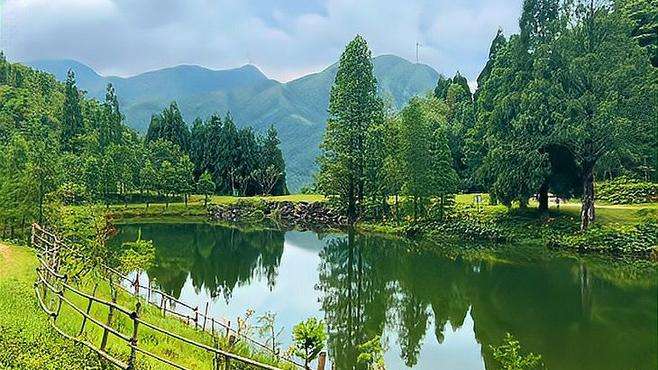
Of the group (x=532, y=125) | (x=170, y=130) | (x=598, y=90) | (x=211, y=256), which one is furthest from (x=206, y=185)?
(x=598, y=90)

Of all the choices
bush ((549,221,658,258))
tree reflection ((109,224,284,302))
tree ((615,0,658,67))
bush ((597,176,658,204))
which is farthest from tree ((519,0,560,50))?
tree reflection ((109,224,284,302))

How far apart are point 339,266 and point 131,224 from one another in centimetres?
2476

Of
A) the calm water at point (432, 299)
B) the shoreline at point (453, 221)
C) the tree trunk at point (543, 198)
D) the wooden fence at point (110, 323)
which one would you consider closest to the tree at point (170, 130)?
the shoreline at point (453, 221)

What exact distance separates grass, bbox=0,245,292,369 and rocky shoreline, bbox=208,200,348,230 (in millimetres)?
29920

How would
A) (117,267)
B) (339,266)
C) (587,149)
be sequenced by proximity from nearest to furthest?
(117,267) → (339,266) → (587,149)

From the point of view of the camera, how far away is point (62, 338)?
10.2 meters

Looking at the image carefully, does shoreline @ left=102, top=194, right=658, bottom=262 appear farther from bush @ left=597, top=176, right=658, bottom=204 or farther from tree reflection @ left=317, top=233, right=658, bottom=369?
tree reflection @ left=317, top=233, right=658, bottom=369

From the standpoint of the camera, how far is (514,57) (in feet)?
108

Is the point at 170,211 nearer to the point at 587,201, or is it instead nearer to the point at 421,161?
the point at 421,161

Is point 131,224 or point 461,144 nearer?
point 131,224

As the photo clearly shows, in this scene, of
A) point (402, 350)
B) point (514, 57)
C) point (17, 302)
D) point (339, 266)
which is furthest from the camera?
point (514, 57)

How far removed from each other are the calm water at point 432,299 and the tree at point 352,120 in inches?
466

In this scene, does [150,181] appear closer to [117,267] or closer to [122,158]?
[122,158]

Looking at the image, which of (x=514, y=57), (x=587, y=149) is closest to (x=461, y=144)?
(x=514, y=57)
